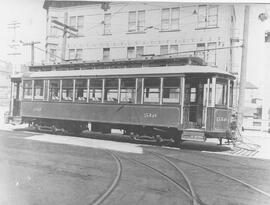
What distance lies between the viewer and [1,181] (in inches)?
213

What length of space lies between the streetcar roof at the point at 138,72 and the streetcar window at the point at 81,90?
276 mm

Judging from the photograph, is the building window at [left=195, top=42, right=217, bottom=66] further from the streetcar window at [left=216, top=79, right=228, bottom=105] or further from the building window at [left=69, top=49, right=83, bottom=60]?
the building window at [left=69, top=49, right=83, bottom=60]

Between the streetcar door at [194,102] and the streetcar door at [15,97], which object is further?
the streetcar door at [15,97]

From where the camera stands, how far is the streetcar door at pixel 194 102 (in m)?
10.5

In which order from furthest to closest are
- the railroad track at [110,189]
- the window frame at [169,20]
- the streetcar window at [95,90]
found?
the window frame at [169,20] < the streetcar window at [95,90] < the railroad track at [110,189]

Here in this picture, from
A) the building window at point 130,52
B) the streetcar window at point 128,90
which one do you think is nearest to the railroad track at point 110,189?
the streetcar window at point 128,90

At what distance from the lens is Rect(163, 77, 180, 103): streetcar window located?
10492 mm

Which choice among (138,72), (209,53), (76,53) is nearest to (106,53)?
(76,53)

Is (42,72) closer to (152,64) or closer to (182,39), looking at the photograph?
(152,64)

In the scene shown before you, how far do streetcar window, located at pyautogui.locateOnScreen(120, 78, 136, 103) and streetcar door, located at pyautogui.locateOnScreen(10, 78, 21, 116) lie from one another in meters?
6.16

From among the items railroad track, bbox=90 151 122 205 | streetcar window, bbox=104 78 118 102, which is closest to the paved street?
railroad track, bbox=90 151 122 205

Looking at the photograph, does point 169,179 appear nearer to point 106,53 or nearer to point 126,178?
point 126,178

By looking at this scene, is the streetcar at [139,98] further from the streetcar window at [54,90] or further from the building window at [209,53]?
the building window at [209,53]

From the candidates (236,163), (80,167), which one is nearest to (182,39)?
(236,163)
